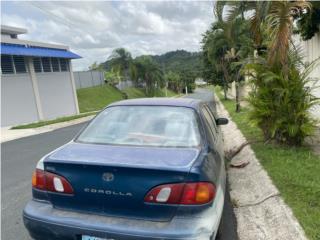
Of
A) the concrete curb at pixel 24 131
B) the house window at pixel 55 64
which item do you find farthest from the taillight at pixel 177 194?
the house window at pixel 55 64

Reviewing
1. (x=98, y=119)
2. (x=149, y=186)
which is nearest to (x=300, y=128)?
(x=98, y=119)

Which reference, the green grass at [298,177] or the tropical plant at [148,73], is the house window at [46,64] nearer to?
the green grass at [298,177]

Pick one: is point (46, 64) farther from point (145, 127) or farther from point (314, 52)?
point (145, 127)

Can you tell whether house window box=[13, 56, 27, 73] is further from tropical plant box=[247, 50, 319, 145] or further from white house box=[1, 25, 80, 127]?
tropical plant box=[247, 50, 319, 145]

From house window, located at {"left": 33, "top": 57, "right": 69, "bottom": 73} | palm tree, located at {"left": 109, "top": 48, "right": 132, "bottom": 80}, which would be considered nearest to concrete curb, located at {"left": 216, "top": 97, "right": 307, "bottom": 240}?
house window, located at {"left": 33, "top": 57, "right": 69, "bottom": 73}

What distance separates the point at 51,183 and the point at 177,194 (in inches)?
45.7

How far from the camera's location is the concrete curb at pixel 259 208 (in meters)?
3.53

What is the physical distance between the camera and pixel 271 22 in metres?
6.20

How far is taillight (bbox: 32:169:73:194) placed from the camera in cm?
281

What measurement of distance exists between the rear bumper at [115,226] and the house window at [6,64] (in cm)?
1920

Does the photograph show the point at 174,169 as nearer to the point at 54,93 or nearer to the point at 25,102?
the point at 25,102

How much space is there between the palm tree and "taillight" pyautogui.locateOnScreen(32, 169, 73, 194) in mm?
40855

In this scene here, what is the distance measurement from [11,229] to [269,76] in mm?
5248

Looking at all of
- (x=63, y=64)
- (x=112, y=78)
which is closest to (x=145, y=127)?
(x=63, y=64)
